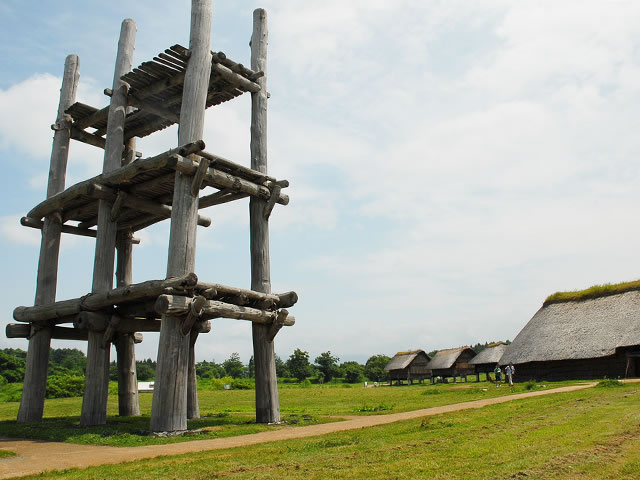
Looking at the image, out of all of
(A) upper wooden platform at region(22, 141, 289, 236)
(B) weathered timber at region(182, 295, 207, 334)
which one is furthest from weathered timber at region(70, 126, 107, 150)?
(B) weathered timber at region(182, 295, 207, 334)

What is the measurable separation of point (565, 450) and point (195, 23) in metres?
13.9

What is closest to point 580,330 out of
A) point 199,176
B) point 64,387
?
point 199,176

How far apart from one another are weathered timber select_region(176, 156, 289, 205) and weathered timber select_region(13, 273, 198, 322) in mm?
2775

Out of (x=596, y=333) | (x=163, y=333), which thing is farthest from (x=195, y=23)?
(x=596, y=333)

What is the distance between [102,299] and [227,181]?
15.5ft

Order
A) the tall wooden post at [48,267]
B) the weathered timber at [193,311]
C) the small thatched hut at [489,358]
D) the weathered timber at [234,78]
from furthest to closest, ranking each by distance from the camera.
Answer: the small thatched hut at [489,358] < the tall wooden post at [48,267] < the weathered timber at [234,78] < the weathered timber at [193,311]

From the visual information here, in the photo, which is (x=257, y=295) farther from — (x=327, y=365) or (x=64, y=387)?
(x=327, y=365)

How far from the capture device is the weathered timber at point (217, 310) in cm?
1262

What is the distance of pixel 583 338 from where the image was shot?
32.5m

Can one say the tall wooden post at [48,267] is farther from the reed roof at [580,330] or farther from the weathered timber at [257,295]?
the reed roof at [580,330]

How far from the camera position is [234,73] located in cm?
1680

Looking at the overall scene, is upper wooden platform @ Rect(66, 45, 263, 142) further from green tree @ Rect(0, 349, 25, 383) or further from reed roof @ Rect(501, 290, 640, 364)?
green tree @ Rect(0, 349, 25, 383)

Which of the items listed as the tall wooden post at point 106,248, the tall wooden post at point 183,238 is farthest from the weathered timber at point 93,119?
the tall wooden post at point 183,238

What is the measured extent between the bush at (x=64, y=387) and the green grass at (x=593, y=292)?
32554 millimetres
